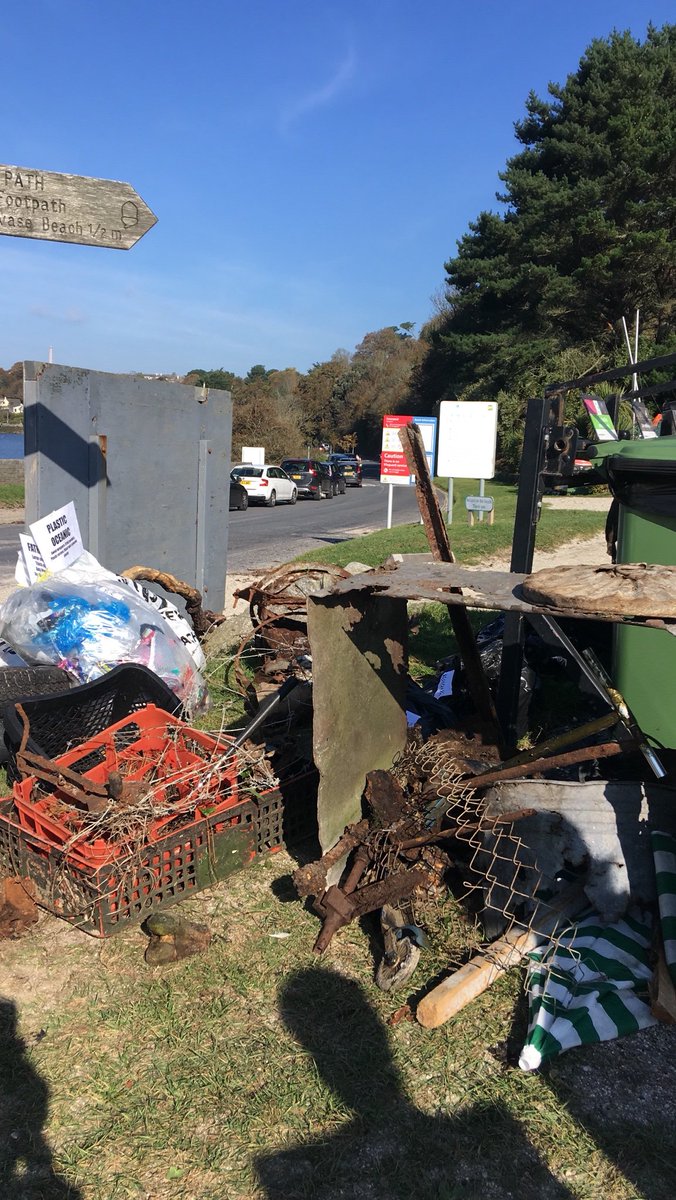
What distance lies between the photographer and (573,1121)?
2.36 meters

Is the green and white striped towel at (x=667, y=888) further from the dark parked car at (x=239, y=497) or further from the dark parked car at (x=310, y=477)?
the dark parked car at (x=310, y=477)

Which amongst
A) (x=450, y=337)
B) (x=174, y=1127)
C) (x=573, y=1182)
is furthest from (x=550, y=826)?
(x=450, y=337)

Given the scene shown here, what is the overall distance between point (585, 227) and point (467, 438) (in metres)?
26.2

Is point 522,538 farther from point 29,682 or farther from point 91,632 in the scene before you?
point 29,682

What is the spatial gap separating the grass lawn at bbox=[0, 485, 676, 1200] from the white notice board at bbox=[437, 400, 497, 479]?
12.0 m

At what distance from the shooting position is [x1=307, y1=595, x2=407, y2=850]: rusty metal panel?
3.31 m

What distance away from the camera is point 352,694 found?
354cm

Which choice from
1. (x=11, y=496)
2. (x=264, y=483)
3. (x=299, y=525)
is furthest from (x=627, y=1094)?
(x=264, y=483)

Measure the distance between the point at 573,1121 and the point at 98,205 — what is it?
4699 millimetres

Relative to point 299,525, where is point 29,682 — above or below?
above

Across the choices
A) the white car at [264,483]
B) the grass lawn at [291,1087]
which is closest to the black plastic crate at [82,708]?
the grass lawn at [291,1087]

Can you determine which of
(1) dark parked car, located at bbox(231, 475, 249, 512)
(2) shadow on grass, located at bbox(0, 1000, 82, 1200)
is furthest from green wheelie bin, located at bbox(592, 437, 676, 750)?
(1) dark parked car, located at bbox(231, 475, 249, 512)

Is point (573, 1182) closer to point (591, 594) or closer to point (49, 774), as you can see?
point (591, 594)

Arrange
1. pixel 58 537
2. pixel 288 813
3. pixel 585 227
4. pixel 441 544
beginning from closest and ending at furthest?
pixel 288 813 < pixel 441 544 < pixel 58 537 < pixel 585 227
